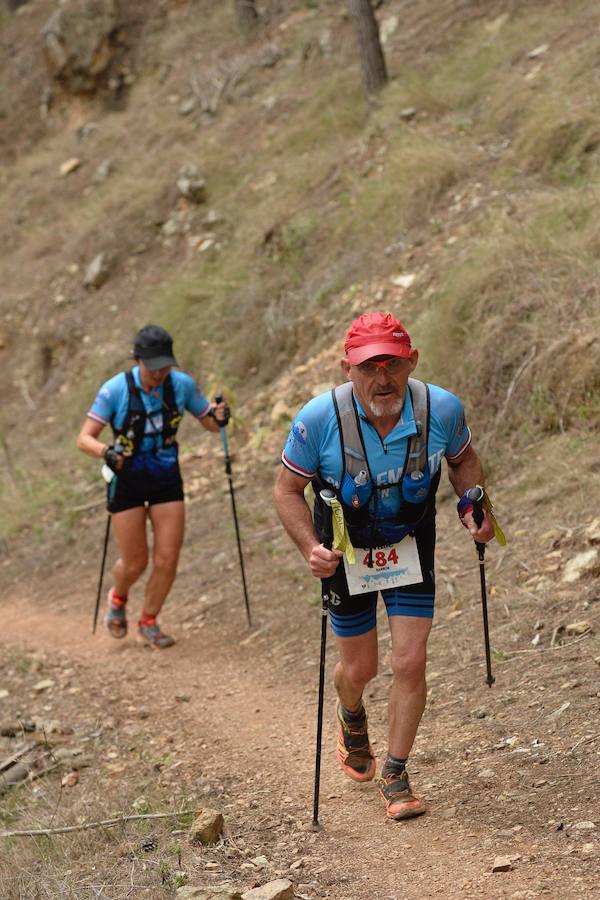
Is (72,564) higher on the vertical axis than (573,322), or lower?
lower

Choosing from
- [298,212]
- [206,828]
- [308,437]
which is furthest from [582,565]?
[298,212]

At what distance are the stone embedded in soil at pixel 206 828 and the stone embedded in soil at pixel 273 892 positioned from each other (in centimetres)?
69

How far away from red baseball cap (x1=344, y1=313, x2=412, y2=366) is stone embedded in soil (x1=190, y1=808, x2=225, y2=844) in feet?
6.86

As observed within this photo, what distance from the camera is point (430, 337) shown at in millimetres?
9703

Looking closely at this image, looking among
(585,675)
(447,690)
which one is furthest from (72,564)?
(585,675)

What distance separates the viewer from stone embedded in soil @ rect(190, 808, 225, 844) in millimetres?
4645

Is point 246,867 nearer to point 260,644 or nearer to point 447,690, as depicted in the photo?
point 447,690

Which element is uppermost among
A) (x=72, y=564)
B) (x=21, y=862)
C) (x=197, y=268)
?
(x=21, y=862)

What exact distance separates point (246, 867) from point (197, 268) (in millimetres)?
12353

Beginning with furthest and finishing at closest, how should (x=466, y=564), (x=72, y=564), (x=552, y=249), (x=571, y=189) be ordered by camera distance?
(x=72, y=564), (x=571, y=189), (x=552, y=249), (x=466, y=564)

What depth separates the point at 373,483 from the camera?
4.51 meters

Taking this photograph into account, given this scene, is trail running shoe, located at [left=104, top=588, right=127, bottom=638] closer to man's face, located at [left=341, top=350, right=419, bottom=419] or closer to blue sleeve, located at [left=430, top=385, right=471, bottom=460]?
blue sleeve, located at [left=430, top=385, right=471, bottom=460]

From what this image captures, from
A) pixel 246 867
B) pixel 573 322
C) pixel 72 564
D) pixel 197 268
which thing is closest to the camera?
pixel 246 867

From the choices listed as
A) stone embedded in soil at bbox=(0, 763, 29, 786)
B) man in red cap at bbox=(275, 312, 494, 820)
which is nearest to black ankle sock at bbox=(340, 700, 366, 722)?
man in red cap at bbox=(275, 312, 494, 820)
